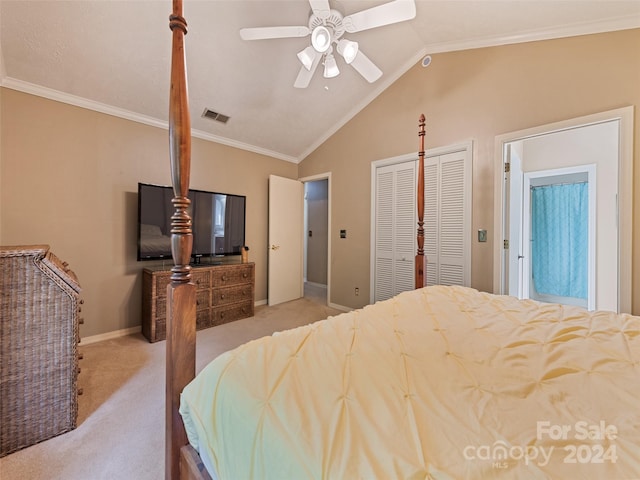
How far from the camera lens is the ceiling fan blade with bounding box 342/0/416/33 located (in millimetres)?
1688

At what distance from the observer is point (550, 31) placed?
2.25 meters

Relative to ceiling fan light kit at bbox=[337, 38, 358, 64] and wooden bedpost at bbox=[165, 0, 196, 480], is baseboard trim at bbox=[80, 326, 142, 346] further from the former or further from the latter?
ceiling fan light kit at bbox=[337, 38, 358, 64]

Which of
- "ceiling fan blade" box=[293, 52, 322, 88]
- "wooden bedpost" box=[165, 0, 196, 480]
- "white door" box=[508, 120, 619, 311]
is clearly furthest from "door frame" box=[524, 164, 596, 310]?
"wooden bedpost" box=[165, 0, 196, 480]

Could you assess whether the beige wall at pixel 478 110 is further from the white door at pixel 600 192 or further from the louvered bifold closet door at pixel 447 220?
the white door at pixel 600 192

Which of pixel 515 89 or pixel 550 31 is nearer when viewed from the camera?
pixel 550 31

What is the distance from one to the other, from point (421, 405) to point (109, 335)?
3413mm

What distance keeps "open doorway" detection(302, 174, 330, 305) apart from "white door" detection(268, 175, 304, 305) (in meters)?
1.18

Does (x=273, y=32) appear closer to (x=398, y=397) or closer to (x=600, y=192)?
(x=398, y=397)

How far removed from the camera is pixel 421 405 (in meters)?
0.63

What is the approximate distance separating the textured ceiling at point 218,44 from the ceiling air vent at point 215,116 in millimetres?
59

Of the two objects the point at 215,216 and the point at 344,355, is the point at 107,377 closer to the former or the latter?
the point at 215,216

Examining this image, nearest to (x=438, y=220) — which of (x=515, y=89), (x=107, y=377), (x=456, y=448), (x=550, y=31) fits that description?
(x=515, y=89)

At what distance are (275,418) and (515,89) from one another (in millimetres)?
3242

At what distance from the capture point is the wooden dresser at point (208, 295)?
2744 mm
